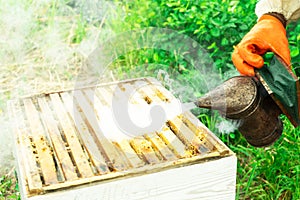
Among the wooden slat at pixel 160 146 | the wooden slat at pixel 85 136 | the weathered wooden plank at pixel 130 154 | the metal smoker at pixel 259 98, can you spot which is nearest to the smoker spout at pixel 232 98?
the metal smoker at pixel 259 98

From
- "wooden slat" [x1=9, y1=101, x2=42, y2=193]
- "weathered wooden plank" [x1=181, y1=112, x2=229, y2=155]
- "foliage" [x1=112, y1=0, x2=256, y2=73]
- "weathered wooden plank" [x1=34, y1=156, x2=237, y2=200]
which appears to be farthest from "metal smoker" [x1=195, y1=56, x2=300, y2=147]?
"foliage" [x1=112, y1=0, x2=256, y2=73]

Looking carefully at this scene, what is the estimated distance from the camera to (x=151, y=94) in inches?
108

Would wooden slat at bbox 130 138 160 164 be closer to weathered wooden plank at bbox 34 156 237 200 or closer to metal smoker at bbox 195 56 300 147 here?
weathered wooden plank at bbox 34 156 237 200

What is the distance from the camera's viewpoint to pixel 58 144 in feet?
7.54

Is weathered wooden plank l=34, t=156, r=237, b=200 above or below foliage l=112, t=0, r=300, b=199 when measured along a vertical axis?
below

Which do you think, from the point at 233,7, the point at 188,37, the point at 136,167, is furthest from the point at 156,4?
the point at 136,167

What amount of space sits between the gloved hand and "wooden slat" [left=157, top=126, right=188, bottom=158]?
0.45 m

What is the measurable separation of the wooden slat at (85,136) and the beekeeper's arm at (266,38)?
0.78 metres

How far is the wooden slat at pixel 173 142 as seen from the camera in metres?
2.21

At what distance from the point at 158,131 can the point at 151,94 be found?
399mm

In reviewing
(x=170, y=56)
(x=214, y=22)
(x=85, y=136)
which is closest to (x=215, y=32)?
(x=214, y=22)

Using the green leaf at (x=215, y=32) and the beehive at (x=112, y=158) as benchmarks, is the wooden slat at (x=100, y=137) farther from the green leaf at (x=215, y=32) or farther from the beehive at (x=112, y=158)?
the green leaf at (x=215, y=32)

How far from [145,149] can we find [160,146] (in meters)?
0.07

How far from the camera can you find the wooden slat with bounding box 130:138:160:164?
85.4 inches
